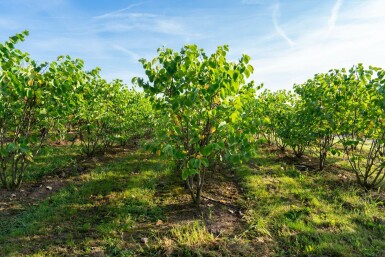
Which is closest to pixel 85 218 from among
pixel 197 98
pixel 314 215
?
pixel 197 98

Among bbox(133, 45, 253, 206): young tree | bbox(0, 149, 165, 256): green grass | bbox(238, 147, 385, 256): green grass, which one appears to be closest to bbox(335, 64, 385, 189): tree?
bbox(238, 147, 385, 256): green grass

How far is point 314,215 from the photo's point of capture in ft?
20.4

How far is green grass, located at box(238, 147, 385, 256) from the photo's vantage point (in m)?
5.03

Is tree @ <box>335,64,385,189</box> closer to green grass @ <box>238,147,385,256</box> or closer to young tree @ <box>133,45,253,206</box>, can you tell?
green grass @ <box>238,147,385,256</box>

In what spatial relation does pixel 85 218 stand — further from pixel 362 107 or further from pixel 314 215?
pixel 362 107

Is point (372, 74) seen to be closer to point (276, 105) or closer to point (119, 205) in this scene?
point (276, 105)

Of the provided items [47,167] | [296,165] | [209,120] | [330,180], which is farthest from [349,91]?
[47,167]

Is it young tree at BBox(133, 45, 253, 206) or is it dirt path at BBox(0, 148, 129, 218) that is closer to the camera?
young tree at BBox(133, 45, 253, 206)

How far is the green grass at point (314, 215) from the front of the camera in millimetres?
5031

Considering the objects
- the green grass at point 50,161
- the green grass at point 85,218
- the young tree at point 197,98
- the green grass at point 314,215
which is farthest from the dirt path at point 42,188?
the green grass at point 314,215

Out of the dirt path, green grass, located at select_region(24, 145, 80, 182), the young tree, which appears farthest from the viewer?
green grass, located at select_region(24, 145, 80, 182)

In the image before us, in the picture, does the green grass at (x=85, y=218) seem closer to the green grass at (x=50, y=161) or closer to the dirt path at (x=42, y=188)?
the dirt path at (x=42, y=188)

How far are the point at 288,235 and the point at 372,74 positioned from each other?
499 centimetres

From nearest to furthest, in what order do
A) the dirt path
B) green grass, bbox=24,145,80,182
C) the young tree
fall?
the young tree → the dirt path → green grass, bbox=24,145,80,182
